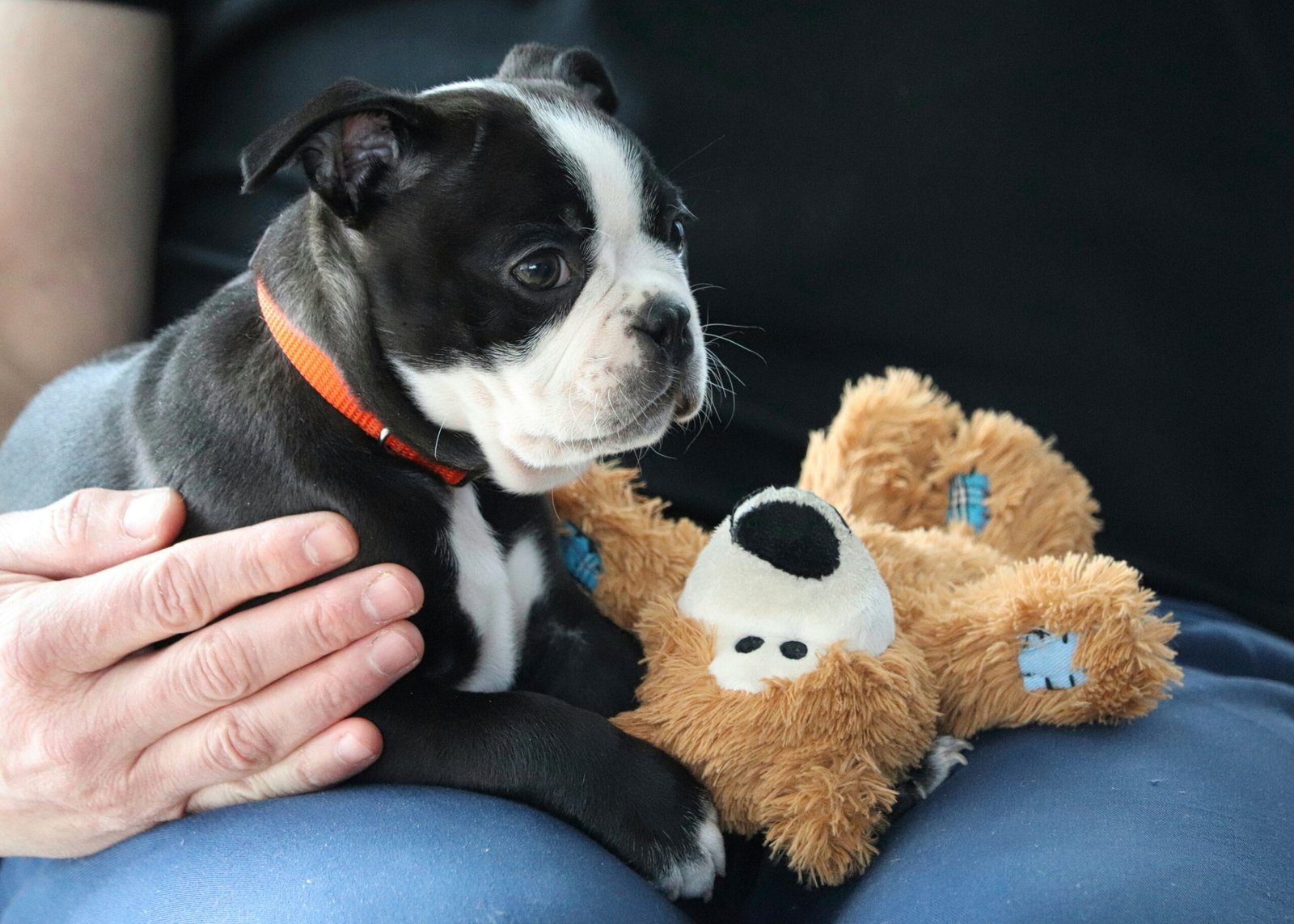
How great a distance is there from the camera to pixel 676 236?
5.84ft

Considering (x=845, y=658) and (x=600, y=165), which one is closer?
(x=845, y=658)

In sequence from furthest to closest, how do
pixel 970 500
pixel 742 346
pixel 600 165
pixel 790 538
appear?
pixel 742 346, pixel 970 500, pixel 600 165, pixel 790 538

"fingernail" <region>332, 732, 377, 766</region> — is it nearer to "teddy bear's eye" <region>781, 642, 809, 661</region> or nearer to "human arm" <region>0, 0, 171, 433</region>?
"teddy bear's eye" <region>781, 642, 809, 661</region>

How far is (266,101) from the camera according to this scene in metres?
2.24

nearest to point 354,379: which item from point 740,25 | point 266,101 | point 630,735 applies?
point 630,735

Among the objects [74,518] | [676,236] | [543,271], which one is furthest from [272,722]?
[676,236]

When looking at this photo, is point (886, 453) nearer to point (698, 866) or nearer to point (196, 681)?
point (698, 866)

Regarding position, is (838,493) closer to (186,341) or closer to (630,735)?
(630,735)

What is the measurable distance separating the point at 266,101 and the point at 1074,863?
6.53 ft

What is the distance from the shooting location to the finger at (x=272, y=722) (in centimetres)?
139

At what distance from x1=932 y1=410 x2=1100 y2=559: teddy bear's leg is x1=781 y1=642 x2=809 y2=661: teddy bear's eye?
0.67 metres

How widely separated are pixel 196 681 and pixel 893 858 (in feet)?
2.94

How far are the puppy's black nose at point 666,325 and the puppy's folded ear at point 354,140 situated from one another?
1.31ft

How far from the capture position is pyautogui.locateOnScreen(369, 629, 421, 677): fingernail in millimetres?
1409
